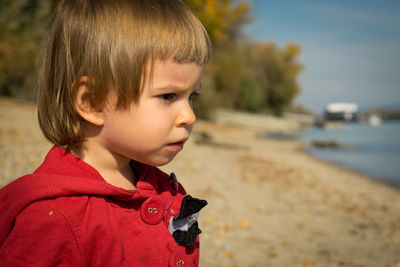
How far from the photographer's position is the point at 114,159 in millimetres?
1589

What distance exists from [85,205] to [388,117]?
227 feet

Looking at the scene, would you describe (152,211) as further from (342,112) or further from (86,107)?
(342,112)

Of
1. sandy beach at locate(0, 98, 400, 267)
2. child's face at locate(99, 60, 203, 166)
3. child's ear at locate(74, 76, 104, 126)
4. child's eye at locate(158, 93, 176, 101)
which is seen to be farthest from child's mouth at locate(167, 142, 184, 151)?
sandy beach at locate(0, 98, 400, 267)

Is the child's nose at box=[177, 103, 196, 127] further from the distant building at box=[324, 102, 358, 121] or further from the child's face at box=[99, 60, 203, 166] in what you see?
the distant building at box=[324, 102, 358, 121]

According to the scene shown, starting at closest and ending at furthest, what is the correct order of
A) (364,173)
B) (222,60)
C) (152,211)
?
(152,211) → (364,173) → (222,60)

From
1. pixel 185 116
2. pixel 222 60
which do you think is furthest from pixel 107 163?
pixel 222 60

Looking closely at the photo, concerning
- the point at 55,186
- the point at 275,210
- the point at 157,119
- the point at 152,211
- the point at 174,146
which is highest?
the point at 157,119

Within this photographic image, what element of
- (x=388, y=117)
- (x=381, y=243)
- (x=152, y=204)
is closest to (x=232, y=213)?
(x=381, y=243)

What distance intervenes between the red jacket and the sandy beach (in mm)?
2674

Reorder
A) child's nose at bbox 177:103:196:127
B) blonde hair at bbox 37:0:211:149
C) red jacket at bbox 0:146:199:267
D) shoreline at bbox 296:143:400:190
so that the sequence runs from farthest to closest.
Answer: shoreline at bbox 296:143:400:190, child's nose at bbox 177:103:196:127, blonde hair at bbox 37:0:211:149, red jacket at bbox 0:146:199:267

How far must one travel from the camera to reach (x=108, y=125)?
1462mm

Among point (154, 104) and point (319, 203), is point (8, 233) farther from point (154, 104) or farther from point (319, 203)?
point (319, 203)

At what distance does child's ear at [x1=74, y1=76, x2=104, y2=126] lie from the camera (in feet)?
4.64

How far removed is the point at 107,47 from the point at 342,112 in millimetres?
59843
